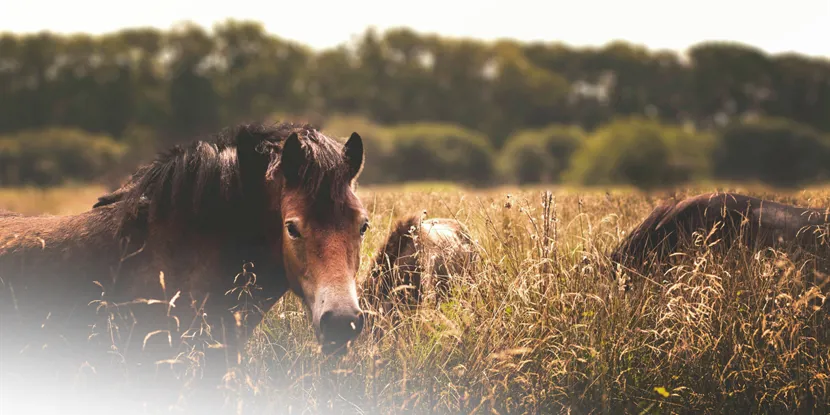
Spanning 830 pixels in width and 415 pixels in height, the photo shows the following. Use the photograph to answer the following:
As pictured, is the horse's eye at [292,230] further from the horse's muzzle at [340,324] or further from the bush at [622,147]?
the bush at [622,147]

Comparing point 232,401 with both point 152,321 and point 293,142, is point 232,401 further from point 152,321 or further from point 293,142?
point 293,142

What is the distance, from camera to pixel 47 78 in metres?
28.6

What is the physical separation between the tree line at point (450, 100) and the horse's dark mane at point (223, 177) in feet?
1.33

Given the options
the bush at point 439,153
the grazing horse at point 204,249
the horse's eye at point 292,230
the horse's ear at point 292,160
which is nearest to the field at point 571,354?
the grazing horse at point 204,249

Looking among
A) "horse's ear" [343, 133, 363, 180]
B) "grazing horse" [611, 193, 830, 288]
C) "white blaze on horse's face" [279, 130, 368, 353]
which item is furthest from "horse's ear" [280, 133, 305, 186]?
"grazing horse" [611, 193, 830, 288]

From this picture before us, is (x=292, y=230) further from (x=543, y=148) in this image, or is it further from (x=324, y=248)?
(x=543, y=148)

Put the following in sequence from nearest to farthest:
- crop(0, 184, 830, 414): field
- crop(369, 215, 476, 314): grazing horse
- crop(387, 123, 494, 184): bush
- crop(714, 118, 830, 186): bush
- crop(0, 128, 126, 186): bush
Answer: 1. crop(0, 184, 830, 414): field
2. crop(369, 215, 476, 314): grazing horse
3. crop(0, 128, 126, 186): bush
4. crop(714, 118, 830, 186): bush
5. crop(387, 123, 494, 184): bush

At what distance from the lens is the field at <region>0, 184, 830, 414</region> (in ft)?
12.9

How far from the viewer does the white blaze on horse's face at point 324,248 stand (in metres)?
3.31

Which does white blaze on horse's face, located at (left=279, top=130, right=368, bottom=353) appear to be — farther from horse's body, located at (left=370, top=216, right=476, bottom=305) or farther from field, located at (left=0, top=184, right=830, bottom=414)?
horse's body, located at (left=370, top=216, right=476, bottom=305)

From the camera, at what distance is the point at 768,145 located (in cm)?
2628

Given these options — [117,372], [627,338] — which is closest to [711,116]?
[627,338]

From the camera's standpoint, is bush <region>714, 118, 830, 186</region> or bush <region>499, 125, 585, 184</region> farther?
bush <region>499, 125, 585, 184</region>

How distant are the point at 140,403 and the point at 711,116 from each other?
37401 millimetres
